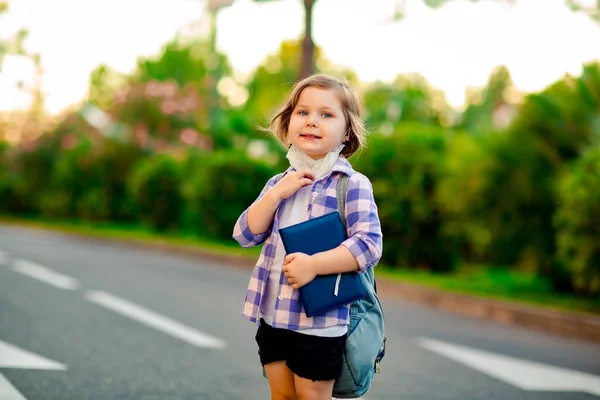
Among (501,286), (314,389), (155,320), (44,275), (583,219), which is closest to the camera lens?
(314,389)

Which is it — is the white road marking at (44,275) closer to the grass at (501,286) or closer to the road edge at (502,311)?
the road edge at (502,311)

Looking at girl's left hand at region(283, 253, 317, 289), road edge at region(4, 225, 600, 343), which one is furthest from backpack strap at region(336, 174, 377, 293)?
road edge at region(4, 225, 600, 343)

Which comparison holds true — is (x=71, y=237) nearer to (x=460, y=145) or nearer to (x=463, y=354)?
(x=460, y=145)

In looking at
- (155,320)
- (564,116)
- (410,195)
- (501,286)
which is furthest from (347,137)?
(410,195)

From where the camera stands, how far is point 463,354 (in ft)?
21.4

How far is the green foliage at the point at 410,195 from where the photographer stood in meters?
13.0

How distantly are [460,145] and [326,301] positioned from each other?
928 cm

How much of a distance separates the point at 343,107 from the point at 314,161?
0.21 m

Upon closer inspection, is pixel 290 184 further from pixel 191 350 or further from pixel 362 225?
pixel 191 350

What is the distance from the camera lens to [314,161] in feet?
9.26

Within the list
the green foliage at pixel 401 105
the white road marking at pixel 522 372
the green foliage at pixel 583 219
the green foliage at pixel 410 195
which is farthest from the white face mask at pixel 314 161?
the green foliage at pixel 401 105

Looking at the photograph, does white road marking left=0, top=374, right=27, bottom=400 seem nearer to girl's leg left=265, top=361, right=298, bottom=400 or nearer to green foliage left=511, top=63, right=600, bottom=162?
girl's leg left=265, top=361, right=298, bottom=400

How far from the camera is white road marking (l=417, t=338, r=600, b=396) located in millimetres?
5527

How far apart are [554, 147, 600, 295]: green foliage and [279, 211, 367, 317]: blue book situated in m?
6.55
